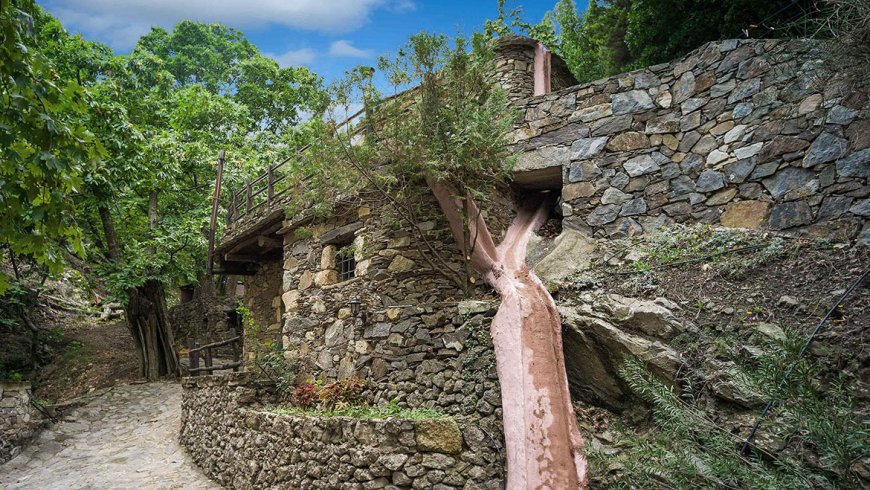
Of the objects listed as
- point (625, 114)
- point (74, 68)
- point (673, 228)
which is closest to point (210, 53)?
point (74, 68)

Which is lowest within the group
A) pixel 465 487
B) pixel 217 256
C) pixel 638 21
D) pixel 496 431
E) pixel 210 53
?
pixel 465 487

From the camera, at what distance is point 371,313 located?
600 centimetres

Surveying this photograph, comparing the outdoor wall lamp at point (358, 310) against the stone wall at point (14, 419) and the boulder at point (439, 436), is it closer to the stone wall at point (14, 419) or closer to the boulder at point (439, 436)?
the boulder at point (439, 436)

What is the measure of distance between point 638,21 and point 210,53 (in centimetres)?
1524

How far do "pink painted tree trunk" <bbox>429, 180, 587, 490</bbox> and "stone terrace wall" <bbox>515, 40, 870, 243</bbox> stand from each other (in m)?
1.80

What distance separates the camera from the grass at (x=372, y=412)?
4.71 m

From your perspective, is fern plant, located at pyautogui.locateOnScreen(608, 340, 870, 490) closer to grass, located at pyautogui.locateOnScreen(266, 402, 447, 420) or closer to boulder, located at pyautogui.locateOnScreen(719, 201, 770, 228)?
grass, located at pyautogui.locateOnScreen(266, 402, 447, 420)

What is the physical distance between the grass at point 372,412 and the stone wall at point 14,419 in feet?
15.4

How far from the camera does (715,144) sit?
5914 mm

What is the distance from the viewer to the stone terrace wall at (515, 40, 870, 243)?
200 inches

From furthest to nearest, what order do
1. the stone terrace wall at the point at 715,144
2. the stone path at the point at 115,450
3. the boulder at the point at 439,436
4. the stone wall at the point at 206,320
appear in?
the stone wall at the point at 206,320
the stone path at the point at 115,450
the stone terrace wall at the point at 715,144
the boulder at the point at 439,436

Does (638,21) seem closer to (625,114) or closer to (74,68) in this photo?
(625,114)

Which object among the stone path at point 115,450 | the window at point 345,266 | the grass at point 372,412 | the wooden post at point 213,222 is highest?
the wooden post at point 213,222

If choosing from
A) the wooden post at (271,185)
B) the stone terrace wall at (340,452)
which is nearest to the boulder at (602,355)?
the stone terrace wall at (340,452)
